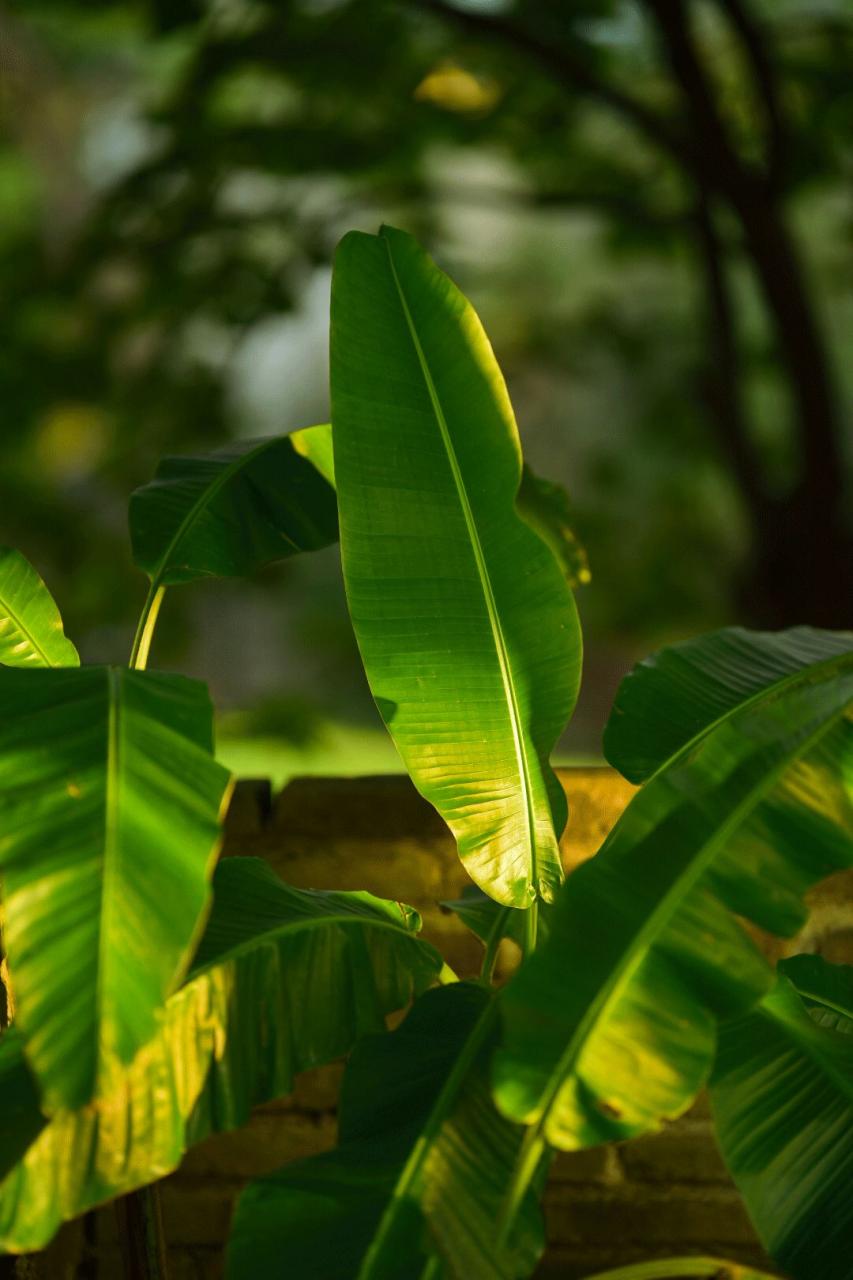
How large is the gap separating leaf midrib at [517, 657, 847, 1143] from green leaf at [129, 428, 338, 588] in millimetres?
478

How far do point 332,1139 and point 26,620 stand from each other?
653mm

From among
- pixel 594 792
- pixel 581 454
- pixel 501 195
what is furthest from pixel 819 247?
pixel 594 792

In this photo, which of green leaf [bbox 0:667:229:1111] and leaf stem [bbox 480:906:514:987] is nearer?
green leaf [bbox 0:667:229:1111]

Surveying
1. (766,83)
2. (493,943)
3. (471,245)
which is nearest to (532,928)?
(493,943)

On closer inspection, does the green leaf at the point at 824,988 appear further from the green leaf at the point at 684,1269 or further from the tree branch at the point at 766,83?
the tree branch at the point at 766,83

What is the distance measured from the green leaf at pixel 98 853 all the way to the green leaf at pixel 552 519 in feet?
1.83

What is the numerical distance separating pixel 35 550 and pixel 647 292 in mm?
4627

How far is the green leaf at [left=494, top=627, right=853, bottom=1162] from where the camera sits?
1.97 feet

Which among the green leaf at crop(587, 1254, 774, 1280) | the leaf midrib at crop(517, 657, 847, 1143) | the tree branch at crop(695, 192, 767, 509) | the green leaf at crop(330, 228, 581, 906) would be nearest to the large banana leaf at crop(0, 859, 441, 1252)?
the green leaf at crop(330, 228, 581, 906)

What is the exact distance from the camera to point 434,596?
839 millimetres

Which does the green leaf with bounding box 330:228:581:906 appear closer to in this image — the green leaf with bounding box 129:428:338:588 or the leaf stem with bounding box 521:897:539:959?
the leaf stem with bounding box 521:897:539:959

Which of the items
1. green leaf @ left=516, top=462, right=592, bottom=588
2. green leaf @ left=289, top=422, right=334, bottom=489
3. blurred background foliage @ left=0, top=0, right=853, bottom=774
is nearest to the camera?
green leaf @ left=289, top=422, right=334, bottom=489

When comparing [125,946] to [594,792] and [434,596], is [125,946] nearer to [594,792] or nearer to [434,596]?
[434,596]

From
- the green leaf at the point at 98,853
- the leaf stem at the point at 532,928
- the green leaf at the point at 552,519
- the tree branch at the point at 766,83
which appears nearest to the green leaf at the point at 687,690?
the leaf stem at the point at 532,928
